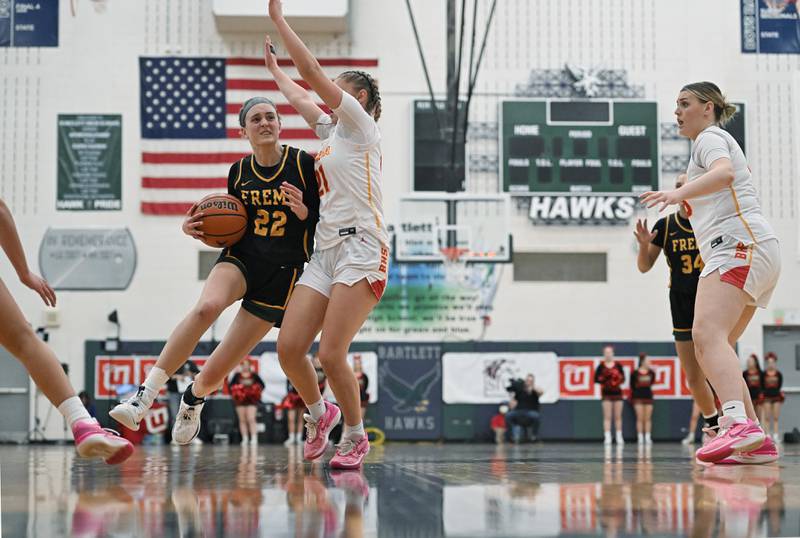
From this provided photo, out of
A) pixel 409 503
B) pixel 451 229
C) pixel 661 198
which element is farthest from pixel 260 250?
pixel 451 229

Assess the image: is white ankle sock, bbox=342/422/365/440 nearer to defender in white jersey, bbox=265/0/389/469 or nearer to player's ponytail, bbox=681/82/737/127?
defender in white jersey, bbox=265/0/389/469

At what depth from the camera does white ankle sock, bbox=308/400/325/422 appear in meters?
5.45

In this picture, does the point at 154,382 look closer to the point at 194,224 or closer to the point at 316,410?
the point at 194,224

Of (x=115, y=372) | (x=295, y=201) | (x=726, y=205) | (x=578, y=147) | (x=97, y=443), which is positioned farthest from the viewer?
(x=115, y=372)

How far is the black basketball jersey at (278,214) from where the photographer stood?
519 centimetres

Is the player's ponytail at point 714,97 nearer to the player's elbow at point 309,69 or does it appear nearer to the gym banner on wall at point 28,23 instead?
the player's elbow at point 309,69

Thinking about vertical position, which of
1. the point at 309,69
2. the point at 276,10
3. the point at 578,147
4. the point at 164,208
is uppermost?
the point at 578,147

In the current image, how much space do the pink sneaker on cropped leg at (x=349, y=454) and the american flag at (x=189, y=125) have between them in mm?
15259

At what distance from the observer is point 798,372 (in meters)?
20.6

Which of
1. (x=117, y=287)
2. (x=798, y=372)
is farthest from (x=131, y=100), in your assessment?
(x=798, y=372)

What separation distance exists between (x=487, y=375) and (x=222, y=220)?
15.3m

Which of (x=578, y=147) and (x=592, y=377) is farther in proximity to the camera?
(x=592, y=377)

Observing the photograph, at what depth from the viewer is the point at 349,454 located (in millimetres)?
4977

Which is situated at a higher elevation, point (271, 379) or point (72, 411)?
point (72, 411)
